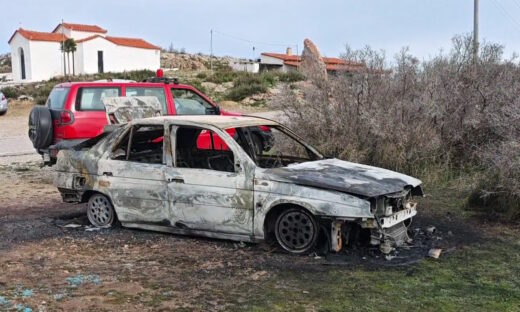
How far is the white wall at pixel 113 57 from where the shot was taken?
57281 mm

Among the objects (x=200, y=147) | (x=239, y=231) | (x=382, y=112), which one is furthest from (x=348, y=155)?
(x=239, y=231)

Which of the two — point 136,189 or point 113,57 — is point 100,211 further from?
point 113,57

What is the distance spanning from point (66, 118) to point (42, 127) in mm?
430

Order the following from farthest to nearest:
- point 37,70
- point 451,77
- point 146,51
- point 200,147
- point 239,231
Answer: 1. point 146,51
2. point 37,70
3. point 451,77
4. point 200,147
5. point 239,231

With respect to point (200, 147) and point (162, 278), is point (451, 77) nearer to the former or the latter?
point (200, 147)

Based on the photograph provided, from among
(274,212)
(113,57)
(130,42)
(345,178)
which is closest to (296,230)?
(274,212)

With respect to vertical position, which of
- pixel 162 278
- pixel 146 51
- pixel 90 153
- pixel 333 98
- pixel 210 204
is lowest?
pixel 162 278

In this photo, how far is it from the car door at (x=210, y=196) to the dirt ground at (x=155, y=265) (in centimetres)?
26

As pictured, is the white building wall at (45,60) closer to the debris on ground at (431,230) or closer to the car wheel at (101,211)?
the car wheel at (101,211)

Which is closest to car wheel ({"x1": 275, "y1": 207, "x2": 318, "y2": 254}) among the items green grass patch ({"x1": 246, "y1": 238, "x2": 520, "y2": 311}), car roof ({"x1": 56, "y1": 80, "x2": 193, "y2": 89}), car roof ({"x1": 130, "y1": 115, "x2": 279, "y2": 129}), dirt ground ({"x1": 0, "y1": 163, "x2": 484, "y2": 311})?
dirt ground ({"x1": 0, "y1": 163, "x2": 484, "y2": 311})

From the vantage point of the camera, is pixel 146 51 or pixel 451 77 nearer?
pixel 451 77

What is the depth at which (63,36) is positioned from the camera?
188 ft

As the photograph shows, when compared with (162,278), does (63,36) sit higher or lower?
higher

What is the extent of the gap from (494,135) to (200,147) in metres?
5.61
